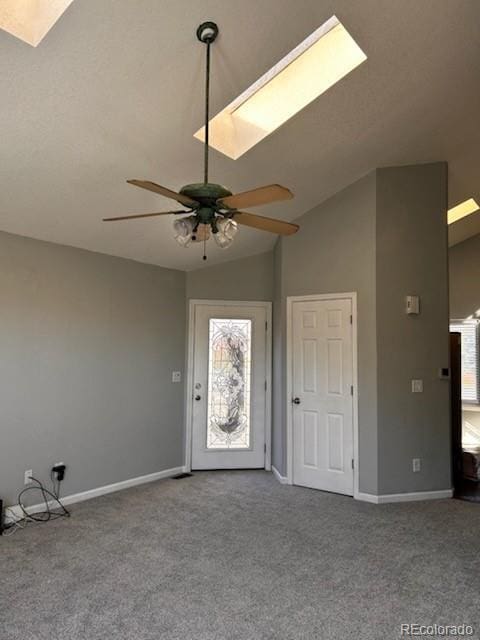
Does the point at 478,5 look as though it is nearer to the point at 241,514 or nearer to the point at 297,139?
the point at 297,139

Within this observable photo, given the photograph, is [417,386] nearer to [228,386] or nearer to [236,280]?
[228,386]

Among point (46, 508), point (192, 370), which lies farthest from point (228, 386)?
point (46, 508)

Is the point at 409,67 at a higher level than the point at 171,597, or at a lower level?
higher

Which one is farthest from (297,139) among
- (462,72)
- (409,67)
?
(462,72)

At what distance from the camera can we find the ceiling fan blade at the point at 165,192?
6.03ft

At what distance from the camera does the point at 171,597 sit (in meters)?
2.43

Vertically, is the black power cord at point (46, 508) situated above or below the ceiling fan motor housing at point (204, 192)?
below

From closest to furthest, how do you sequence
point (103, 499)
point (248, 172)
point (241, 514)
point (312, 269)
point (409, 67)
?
point (409, 67) → point (248, 172) → point (241, 514) → point (103, 499) → point (312, 269)

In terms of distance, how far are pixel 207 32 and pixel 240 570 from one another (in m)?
3.11

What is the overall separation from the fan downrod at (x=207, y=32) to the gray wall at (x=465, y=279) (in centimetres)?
584

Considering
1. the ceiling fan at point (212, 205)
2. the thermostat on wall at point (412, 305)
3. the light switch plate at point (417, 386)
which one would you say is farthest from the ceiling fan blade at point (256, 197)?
the light switch plate at point (417, 386)

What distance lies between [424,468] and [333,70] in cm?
360

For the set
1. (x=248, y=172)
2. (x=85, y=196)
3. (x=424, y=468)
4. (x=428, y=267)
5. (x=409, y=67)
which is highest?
(x=409, y=67)

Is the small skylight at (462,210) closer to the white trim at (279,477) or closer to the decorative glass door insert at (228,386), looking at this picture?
the decorative glass door insert at (228,386)
